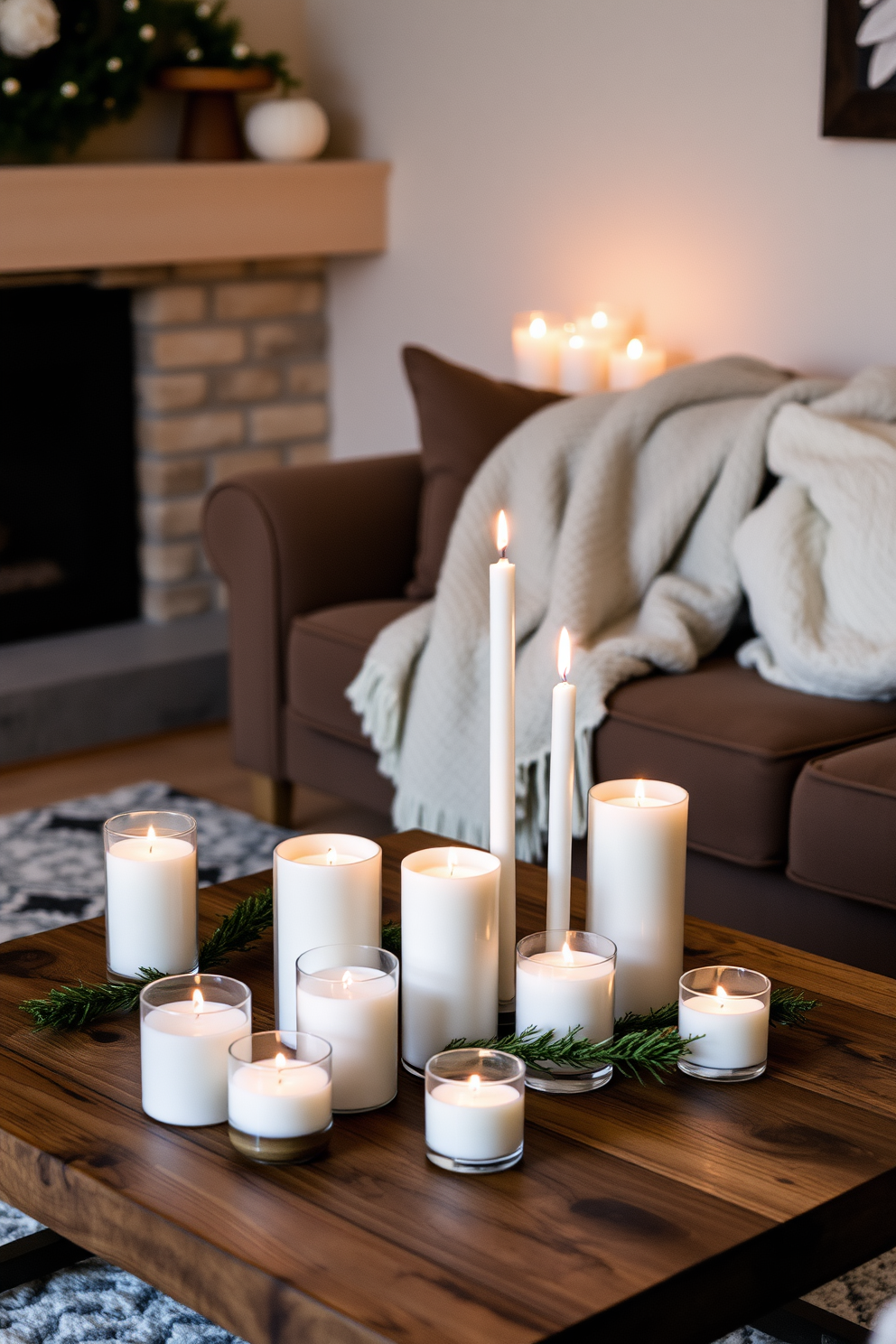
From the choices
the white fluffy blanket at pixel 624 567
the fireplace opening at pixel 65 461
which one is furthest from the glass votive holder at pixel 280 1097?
the fireplace opening at pixel 65 461

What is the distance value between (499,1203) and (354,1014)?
0.17m

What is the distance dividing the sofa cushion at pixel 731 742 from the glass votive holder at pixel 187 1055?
1.01m

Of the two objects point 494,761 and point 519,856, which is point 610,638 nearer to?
point 519,856

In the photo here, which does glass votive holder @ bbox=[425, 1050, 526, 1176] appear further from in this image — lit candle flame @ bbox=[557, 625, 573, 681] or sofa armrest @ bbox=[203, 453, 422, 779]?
sofa armrest @ bbox=[203, 453, 422, 779]

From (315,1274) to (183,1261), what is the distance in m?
0.10

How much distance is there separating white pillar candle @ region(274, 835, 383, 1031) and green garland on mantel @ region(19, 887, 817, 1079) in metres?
0.12

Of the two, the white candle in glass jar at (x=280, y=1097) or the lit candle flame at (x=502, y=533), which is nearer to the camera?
the white candle in glass jar at (x=280, y=1097)

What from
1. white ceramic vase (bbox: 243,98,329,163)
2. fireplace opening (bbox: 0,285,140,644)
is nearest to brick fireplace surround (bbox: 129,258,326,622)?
fireplace opening (bbox: 0,285,140,644)

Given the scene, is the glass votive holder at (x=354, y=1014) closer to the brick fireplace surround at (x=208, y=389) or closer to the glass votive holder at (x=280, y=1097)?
the glass votive holder at (x=280, y=1097)

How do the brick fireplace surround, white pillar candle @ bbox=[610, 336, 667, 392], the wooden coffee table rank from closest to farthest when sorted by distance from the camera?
the wooden coffee table
white pillar candle @ bbox=[610, 336, 667, 392]
the brick fireplace surround

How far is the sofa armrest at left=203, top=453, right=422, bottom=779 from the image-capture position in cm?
269

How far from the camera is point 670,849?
4.11 feet

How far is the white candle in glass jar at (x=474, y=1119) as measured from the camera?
106 centimetres

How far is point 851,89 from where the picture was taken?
2.76m
